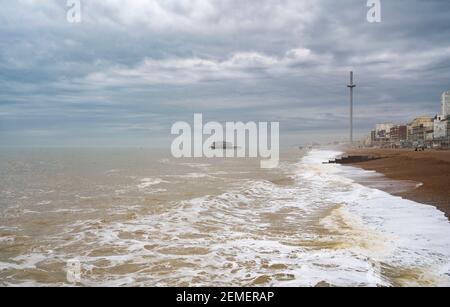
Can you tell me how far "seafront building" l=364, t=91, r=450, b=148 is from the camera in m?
102

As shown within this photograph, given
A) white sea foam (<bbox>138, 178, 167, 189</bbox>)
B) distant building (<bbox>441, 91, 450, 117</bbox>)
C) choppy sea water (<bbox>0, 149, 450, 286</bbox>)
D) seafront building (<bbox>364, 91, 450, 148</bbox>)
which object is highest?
distant building (<bbox>441, 91, 450, 117</bbox>)

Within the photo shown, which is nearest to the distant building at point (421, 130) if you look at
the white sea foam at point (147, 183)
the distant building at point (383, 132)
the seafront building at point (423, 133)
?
the seafront building at point (423, 133)

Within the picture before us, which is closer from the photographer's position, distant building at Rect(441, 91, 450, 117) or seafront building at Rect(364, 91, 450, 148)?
seafront building at Rect(364, 91, 450, 148)

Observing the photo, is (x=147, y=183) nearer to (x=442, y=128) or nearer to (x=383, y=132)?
(x=442, y=128)

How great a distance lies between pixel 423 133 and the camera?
4961 inches

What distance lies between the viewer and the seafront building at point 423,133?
102m

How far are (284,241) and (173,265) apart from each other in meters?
3.01

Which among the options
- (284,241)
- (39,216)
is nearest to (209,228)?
(284,241)


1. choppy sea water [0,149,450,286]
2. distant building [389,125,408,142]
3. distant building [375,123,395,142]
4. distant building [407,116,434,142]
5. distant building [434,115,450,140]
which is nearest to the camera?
choppy sea water [0,149,450,286]

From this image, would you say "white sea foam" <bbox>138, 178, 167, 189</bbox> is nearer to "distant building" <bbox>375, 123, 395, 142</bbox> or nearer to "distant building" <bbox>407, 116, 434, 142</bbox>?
"distant building" <bbox>407, 116, 434, 142</bbox>

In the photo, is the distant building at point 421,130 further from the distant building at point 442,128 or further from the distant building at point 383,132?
the distant building at point 383,132

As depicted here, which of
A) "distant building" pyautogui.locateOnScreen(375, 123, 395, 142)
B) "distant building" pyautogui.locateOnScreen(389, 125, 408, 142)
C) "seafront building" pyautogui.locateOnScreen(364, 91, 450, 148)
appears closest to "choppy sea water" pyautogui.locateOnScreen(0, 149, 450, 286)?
"seafront building" pyautogui.locateOnScreen(364, 91, 450, 148)

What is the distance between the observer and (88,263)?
723 cm
